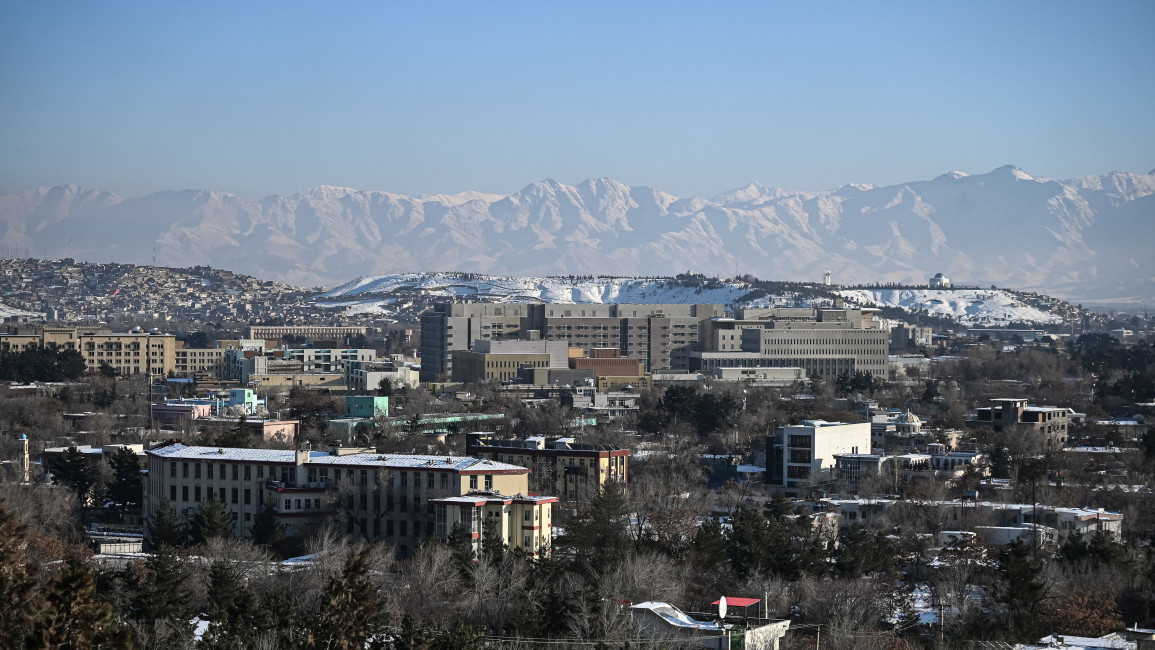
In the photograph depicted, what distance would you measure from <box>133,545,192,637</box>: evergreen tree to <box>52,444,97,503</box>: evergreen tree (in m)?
20.0

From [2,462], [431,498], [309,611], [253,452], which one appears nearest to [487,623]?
[309,611]

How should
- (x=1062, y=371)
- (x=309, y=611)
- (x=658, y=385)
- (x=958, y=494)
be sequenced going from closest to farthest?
1. (x=309, y=611)
2. (x=958, y=494)
3. (x=658, y=385)
4. (x=1062, y=371)

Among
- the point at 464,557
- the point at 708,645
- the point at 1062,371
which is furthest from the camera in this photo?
the point at 1062,371

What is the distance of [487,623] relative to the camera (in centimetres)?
3788

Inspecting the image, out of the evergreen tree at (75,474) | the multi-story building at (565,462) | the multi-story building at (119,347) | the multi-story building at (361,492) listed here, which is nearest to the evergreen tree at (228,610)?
the multi-story building at (361,492)

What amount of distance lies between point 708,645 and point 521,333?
108m

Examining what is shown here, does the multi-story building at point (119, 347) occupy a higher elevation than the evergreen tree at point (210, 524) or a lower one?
higher

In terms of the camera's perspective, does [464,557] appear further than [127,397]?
No

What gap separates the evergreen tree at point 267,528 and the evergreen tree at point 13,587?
2501cm

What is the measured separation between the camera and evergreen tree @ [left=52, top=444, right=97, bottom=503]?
60.0 metres

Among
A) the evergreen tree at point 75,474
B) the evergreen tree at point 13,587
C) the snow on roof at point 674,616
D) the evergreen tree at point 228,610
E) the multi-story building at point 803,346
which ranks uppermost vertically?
the multi-story building at point 803,346

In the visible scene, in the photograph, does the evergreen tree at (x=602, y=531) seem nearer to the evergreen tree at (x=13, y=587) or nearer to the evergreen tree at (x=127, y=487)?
the evergreen tree at (x=127, y=487)

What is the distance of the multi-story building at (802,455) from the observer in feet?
225

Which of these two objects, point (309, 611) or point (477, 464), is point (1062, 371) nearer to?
point (477, 464)
